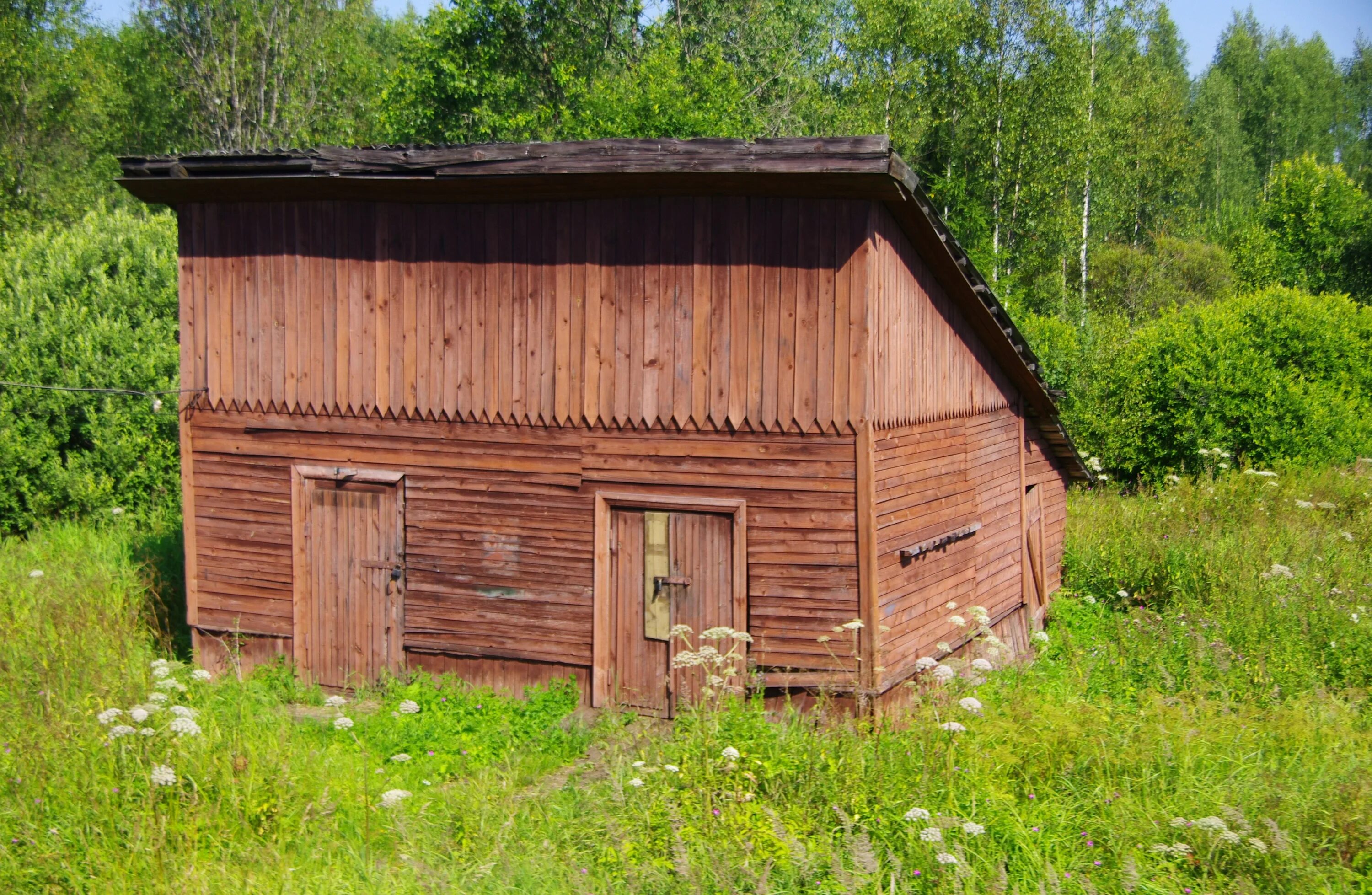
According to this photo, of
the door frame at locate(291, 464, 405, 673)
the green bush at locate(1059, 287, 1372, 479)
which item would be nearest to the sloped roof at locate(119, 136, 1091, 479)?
the door frame at locate(291, 464, 405, 673)

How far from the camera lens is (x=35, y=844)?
6.34 meters

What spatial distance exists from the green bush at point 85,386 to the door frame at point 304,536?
8663mm

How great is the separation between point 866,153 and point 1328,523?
10.7 metres

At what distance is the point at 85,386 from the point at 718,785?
50.7 feet

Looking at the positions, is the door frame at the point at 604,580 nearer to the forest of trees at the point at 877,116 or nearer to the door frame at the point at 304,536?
the door frame at the point at 304,536

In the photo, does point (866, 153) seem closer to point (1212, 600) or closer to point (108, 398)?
point (1212, 600)

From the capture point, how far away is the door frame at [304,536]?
10.2 meters

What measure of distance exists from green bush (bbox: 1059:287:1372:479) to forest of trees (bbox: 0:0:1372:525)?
0.21 ft

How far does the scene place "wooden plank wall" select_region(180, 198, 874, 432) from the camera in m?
8.92

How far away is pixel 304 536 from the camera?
10.5 metres

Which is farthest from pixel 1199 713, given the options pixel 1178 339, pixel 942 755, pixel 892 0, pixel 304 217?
pixel 892 0

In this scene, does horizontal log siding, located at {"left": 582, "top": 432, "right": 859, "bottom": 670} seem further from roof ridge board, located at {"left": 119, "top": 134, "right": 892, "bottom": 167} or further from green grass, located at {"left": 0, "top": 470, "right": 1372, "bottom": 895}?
roof ridge board, located at {"left": 119, "top": 134, "right": 892, "bottom": 167}

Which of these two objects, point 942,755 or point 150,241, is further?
point 150,241

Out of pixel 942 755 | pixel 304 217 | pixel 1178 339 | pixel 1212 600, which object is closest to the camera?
pixel 942 755
